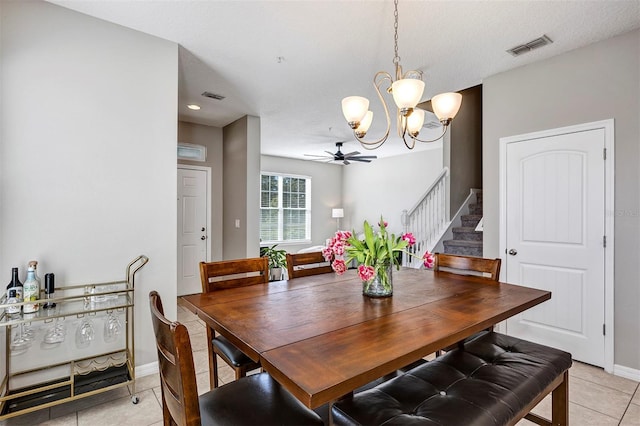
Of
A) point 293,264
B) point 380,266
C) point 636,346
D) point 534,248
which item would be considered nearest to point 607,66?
point 534,248

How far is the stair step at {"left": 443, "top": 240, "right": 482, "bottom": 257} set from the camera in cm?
460

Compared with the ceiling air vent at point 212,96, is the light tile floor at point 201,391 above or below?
below

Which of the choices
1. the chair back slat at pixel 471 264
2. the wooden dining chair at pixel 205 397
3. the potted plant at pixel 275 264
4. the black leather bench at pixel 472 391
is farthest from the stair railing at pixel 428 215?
the wooden dining chair at pixel 205 397

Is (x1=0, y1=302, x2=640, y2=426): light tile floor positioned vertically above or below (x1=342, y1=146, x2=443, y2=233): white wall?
below

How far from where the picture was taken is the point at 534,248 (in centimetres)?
306

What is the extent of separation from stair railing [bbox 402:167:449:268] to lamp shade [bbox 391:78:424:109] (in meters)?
3.62

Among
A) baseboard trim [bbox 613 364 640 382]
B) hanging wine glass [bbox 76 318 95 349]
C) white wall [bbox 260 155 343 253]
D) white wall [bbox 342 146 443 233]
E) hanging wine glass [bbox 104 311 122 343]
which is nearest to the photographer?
hanging wine glass [bbox 76 318 95 349]

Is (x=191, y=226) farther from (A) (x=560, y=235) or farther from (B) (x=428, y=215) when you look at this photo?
(A) (x=560, y=235)

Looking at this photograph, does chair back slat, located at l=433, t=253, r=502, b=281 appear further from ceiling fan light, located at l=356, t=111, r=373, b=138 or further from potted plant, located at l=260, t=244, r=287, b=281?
potted plant, located at l=260, t=244, r=287, b=281

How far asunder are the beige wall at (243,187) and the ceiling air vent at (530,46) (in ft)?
10.7

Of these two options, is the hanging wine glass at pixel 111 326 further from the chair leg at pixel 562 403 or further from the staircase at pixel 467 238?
the staircase at pixel 467 238

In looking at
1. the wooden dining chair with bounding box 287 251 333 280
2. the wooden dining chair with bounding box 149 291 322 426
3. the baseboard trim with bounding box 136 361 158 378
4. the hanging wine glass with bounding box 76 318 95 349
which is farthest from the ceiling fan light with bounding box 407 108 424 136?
the baseboard trim with bounding box 136 361 158 378

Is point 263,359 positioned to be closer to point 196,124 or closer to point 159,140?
point 159,140

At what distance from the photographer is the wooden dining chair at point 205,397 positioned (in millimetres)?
963
